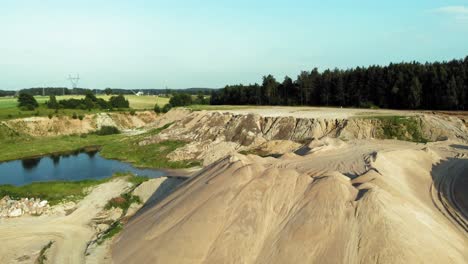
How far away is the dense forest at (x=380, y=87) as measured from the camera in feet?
160

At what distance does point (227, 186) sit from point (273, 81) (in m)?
62.3

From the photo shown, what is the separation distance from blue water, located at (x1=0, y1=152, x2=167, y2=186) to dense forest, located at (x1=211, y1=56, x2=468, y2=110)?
34886 mm

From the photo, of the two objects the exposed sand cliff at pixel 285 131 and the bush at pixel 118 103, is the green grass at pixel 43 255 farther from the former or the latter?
the bush at pixel 118 103

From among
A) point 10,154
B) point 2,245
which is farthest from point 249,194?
point 10,154

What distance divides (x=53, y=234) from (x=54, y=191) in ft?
23.8

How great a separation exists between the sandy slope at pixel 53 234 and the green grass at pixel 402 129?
2604 cm

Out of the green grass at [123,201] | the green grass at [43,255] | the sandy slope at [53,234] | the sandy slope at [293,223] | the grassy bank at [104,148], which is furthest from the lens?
the grassy bank at [104,148]

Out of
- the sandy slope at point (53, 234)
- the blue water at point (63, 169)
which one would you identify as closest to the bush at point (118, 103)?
the blue water at point (63, 169)

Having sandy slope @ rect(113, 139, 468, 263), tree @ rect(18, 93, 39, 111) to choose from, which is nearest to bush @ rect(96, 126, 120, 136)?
tree @ rect(18, 93, 39, 111)

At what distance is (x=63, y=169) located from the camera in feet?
135

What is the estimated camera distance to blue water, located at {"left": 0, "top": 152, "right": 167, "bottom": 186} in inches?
1449

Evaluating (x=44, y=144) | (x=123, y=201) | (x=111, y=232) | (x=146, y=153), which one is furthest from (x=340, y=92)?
(x=111, y=232)

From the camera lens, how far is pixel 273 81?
3019 inches

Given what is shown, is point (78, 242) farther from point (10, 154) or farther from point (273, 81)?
point (273, 81)
